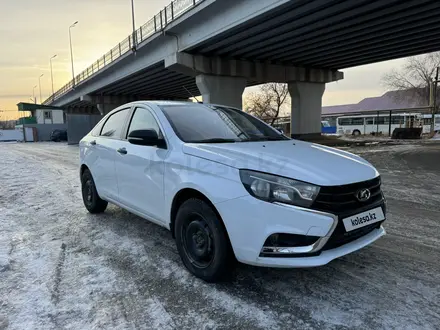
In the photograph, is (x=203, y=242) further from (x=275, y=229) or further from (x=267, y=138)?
(x=267, y=138)

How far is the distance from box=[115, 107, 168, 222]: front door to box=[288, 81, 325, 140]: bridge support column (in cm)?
2347

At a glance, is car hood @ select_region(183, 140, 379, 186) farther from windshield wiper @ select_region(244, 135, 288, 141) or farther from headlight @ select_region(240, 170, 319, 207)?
windshield wiper @ select_region(244, 135, 288, 141)

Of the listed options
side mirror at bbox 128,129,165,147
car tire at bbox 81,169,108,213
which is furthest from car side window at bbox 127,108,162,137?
car tire at bbox 81,169,108,213

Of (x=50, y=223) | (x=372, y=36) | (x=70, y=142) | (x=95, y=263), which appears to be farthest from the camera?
(x=70, y=142)

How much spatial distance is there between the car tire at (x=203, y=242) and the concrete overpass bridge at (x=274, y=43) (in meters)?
12.3

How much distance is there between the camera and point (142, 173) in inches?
152

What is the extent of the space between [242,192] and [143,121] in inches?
77.6

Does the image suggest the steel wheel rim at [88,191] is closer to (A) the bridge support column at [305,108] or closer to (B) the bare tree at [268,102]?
(A) the bridge support column at [305,108]

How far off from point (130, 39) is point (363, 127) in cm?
2921

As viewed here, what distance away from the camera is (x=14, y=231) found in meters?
4.81

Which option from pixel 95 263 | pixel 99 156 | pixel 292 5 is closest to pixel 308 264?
pixel 95 263

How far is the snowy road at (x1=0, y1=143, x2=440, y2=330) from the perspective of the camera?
255 cm

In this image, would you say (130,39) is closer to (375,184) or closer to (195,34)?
(195,34)

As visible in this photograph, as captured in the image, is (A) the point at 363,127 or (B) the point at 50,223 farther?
(A) the point at 363,127
